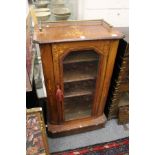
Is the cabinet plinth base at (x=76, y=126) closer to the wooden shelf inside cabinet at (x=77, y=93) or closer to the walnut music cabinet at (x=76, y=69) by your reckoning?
the walnut music cabinet at (x=76, y=69)

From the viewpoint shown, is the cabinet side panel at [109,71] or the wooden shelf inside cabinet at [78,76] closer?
the cabinet side panel at [109,71]

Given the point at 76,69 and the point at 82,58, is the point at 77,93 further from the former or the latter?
the point at 82,58

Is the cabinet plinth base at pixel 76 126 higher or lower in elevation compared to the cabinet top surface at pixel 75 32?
lower

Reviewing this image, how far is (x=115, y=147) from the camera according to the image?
1.55m

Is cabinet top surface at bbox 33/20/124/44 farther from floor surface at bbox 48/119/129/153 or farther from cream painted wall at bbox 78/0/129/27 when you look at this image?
floor surface at bbox 48/119/129/153

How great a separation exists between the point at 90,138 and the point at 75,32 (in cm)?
83

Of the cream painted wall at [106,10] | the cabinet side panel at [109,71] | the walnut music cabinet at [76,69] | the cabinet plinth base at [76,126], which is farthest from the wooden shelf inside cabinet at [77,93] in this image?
the cream painted wall at [106,10]

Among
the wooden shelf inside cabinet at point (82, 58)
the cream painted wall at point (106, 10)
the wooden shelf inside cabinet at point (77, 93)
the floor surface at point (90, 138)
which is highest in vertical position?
the cream painted wall at point (106, 10)

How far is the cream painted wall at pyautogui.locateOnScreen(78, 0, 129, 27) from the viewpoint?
1490mm

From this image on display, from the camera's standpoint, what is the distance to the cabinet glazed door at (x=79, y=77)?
4.08 feet
